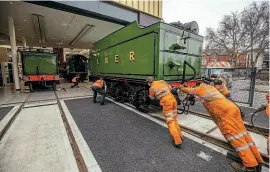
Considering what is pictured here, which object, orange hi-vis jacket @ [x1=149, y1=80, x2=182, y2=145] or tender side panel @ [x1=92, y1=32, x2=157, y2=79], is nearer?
orange hi-vis jacket @ [x1=149, y1=80, x2=182, y2=145]

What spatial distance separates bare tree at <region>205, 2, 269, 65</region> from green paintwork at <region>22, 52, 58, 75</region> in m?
26.9

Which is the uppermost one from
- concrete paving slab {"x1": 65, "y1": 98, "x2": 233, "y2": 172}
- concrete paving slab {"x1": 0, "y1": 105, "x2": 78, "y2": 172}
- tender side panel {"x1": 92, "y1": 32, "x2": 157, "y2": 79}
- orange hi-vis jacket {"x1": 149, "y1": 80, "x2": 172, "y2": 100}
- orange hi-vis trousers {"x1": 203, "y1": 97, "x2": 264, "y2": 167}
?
tender side panel {"x1": 92, "y1": 32, "x2": 157, "y2": 79}

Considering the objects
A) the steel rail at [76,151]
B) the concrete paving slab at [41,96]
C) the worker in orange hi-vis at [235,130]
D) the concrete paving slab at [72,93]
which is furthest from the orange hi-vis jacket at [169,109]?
the concrete paving slab at [41,96]

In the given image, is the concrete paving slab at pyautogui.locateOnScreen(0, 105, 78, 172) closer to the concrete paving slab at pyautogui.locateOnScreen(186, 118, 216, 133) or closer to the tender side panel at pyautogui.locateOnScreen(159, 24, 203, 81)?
the concrete paving slab at pyautogui.locateOnScreen(186, 118, 216, 133)

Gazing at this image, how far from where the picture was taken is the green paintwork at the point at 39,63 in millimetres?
9355

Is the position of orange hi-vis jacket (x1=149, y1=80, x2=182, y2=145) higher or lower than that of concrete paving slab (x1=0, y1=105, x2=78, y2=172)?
higher

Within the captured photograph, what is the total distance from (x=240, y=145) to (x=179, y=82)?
2.68 meters

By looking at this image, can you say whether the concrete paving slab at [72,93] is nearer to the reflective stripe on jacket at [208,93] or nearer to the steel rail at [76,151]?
the steel rail at [76,151]

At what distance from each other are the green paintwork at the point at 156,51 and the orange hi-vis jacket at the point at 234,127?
1.95 metres

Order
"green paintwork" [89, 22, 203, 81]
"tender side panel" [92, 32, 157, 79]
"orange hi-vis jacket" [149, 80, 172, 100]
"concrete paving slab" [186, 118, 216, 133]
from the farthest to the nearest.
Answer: "tender side panel" [92, 32, 157, 79] < "green paintwork" [89, 22, 203, 81] < "concrete paving slab" [186, 118, 216, 133] < "orange hi-vis jacket" [149, 80, 172, 100]

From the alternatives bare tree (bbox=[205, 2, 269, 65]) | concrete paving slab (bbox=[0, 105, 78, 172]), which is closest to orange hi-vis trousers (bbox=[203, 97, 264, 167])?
concrete paving slab (bbox=[0, 105, 78, 172])

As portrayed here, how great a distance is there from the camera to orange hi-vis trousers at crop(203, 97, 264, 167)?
218 cm

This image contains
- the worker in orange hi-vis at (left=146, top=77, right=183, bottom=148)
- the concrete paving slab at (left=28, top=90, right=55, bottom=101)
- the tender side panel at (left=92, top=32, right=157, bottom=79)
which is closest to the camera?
the worker in orange hi-vis at (left=146, top=77, right=183, bottom=148)

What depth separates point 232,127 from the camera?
2299 mm
